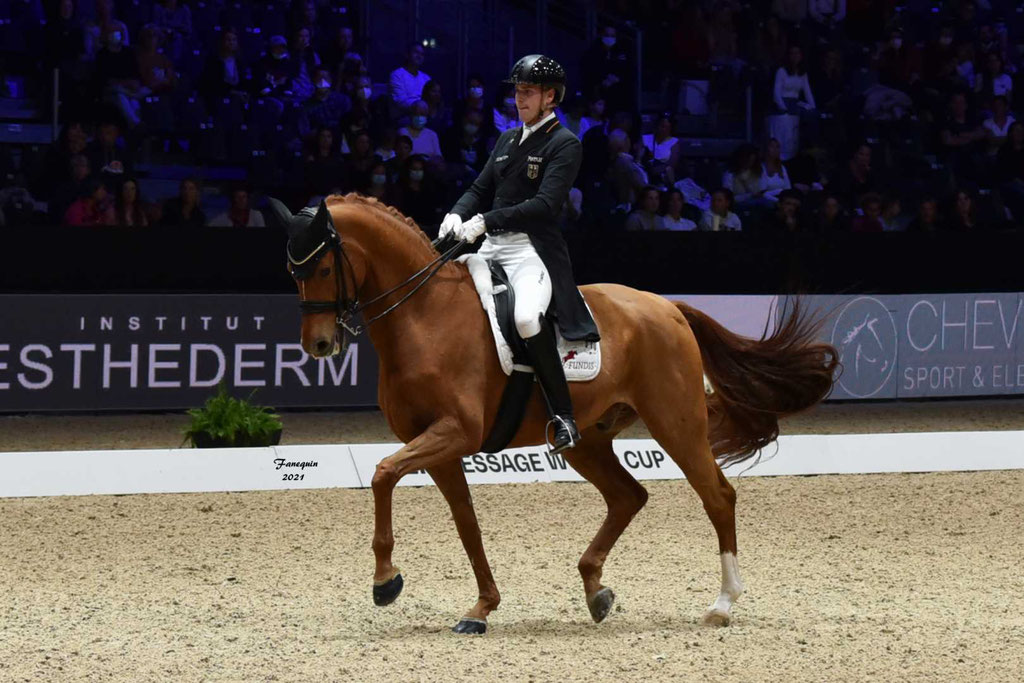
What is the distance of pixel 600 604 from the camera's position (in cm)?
480

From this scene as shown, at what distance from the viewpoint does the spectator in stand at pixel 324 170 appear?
10102 mm

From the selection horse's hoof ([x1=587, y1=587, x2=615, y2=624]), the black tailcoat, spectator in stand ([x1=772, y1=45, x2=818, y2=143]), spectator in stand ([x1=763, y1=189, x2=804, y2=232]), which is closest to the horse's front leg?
the black tailcoat

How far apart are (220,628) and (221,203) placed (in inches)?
240

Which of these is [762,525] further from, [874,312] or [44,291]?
[44,291]

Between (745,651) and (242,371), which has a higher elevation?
(745,651)

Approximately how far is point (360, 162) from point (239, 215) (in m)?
0.97

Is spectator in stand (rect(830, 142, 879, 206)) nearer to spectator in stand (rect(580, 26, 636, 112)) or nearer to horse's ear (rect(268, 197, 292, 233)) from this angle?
spectator in stand (rect(580, 26, 636, 112))

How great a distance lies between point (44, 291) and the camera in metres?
8.96

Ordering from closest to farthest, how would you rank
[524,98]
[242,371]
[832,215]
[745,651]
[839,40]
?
[745,651]
[524,98]
[242,371]
[832,215]
[839,40]

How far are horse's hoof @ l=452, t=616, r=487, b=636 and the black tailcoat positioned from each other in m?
0.98

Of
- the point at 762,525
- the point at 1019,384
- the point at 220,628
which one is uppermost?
the point at 220,628

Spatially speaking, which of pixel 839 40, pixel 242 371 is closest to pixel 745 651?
pixel 242 371

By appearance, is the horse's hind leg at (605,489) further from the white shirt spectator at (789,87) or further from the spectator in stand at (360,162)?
the white shirt spectator at (789,87)

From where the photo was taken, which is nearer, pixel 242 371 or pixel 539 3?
pixel 242 371
